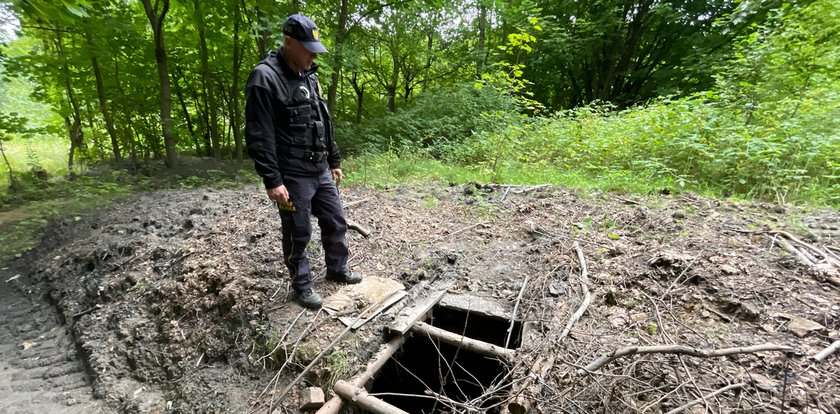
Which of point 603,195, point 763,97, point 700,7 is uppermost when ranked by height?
point 700,7

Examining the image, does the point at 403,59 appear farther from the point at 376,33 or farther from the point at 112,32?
the point at 112,32

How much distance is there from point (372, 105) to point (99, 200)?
35.7 feet

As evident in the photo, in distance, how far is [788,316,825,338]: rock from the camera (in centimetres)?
206

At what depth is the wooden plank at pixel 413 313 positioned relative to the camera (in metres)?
2.55

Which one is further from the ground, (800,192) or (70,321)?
(800,192)

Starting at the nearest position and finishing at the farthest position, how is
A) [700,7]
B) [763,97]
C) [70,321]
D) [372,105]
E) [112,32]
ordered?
[70,321] < [763,97] < [112,32] < [700,7] < [372,105]

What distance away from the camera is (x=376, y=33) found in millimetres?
11445

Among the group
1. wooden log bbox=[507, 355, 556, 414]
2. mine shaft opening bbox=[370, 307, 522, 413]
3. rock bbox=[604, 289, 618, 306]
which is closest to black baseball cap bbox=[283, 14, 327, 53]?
mine shaft opening bbox=[370, 307, 522, 413]

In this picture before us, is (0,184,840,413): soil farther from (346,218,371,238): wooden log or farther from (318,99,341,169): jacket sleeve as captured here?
(318,99,341,169): jacket sleeve

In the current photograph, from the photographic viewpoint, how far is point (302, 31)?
224cm

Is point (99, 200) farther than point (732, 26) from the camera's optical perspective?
No

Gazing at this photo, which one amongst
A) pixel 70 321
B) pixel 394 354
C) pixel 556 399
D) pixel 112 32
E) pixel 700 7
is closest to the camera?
pixel 556 399

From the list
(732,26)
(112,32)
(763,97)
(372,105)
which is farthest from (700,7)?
(112,32)

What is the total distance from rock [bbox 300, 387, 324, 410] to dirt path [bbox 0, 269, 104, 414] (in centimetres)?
173
